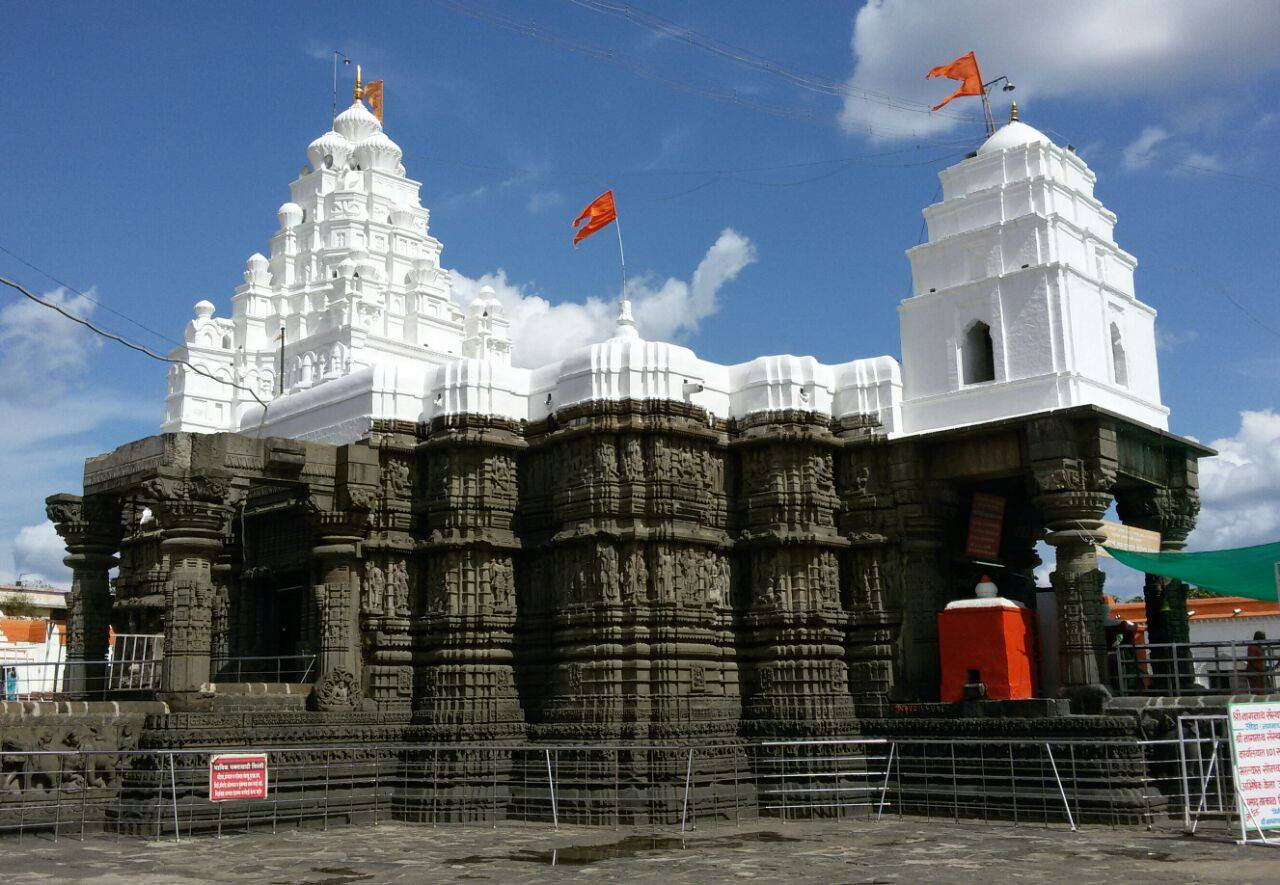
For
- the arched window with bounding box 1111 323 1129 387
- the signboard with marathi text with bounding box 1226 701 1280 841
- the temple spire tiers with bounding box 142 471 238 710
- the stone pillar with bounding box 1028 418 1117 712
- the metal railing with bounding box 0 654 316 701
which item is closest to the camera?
the signboard with marathi text with bounding box 1226 701 1280 841

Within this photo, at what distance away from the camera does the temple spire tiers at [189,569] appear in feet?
60.9

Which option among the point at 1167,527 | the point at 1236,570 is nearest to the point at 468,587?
the point at 1236,570

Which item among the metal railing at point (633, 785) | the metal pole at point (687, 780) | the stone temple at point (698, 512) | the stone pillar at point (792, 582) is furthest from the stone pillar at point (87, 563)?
the stone pillar at point (792, 582)

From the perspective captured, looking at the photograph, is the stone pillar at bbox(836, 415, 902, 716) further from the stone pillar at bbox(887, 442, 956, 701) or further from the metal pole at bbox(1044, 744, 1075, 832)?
the metal pole at bbox(1044, 744, 1075, 832)

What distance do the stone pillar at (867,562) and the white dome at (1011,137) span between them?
5410 millimetres

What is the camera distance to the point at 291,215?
51.3 m

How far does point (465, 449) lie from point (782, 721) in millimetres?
6916

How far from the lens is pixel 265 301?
52844mm

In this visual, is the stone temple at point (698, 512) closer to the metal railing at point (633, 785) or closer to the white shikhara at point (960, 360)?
the white shikhara at point (960, 360)

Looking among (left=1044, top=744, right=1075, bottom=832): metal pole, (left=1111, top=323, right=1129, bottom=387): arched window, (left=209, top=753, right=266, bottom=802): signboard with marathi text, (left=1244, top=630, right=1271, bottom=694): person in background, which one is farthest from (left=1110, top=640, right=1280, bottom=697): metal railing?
(left=209, top=753, right=266, bottom=802): signboard with marathi text

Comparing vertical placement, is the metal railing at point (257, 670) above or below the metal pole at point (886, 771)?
above

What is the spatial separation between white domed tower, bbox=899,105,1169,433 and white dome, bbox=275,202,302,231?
35257 mm

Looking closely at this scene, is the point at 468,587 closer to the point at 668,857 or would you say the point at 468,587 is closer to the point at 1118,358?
the point at 668,857

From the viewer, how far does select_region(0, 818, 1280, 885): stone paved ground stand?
1294cm
